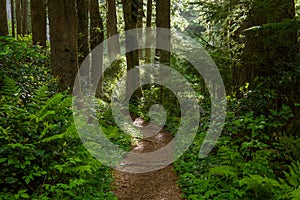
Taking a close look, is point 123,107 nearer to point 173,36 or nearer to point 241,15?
point 173,36

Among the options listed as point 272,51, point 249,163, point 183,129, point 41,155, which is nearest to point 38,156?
point 41,155

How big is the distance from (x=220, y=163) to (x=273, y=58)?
2.67 meters

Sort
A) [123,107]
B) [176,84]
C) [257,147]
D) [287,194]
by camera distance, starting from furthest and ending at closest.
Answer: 1. [123,107]
2. [176,84]
3. [257,147]
4. [287,194]

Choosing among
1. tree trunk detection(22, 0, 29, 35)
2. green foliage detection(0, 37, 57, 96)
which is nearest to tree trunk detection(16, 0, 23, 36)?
tree trunk detection(22, 0, 29, 35)

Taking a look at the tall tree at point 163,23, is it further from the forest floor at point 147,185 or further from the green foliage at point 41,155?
the green foliage at point 41,155

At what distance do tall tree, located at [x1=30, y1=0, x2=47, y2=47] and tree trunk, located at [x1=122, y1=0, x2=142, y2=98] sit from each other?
12.8 feet

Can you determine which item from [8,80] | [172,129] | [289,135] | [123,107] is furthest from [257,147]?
[123,107]

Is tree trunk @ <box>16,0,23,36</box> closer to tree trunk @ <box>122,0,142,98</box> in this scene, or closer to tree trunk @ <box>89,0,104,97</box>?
tree trunk @ <box>122,0,142,98</box>

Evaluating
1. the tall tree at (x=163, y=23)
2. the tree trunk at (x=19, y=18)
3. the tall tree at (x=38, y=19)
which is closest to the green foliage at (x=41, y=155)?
the tall tree at (x=38, y=19)

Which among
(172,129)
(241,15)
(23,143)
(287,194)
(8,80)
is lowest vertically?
(172,129)

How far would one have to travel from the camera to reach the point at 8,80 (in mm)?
5414

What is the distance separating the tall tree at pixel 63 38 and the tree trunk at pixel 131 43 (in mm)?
7129

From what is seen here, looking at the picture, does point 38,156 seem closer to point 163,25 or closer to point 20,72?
point 20,72

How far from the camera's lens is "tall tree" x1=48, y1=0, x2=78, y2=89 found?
8.30 m
